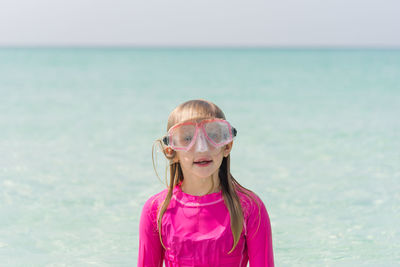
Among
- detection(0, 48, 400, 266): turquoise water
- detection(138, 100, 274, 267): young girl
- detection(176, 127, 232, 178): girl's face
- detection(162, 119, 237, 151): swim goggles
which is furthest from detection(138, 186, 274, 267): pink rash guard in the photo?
detection(0, 48, 400, 266): turquoise water

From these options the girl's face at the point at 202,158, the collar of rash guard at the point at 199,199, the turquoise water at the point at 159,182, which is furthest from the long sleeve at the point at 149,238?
the turquoise water at the point at 159,182

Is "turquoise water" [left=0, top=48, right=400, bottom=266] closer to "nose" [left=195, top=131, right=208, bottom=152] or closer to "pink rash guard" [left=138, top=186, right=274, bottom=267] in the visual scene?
"pink rash guard" [left=138, top=186, right=274, bottom=267]

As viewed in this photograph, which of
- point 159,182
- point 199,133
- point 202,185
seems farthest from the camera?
point 159,182

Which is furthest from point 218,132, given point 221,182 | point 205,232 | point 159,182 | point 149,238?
point 159,182

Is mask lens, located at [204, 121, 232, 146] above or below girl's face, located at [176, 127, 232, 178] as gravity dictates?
above

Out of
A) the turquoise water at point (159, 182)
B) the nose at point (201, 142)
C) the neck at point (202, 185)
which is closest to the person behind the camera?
the nose at point (201, 142)

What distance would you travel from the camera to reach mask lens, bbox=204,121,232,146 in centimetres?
209

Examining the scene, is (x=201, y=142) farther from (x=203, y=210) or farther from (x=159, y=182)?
(x=159, y=182)

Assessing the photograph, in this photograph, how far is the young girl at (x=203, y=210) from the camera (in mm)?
2102

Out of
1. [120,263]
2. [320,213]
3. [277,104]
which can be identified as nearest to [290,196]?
[320,213]

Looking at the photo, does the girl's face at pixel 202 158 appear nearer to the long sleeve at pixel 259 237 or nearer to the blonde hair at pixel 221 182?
the blonde hair at pixel 221 182

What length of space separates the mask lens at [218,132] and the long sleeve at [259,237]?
0.29 meters

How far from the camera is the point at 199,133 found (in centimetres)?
209

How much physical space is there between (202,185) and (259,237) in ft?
0.98
